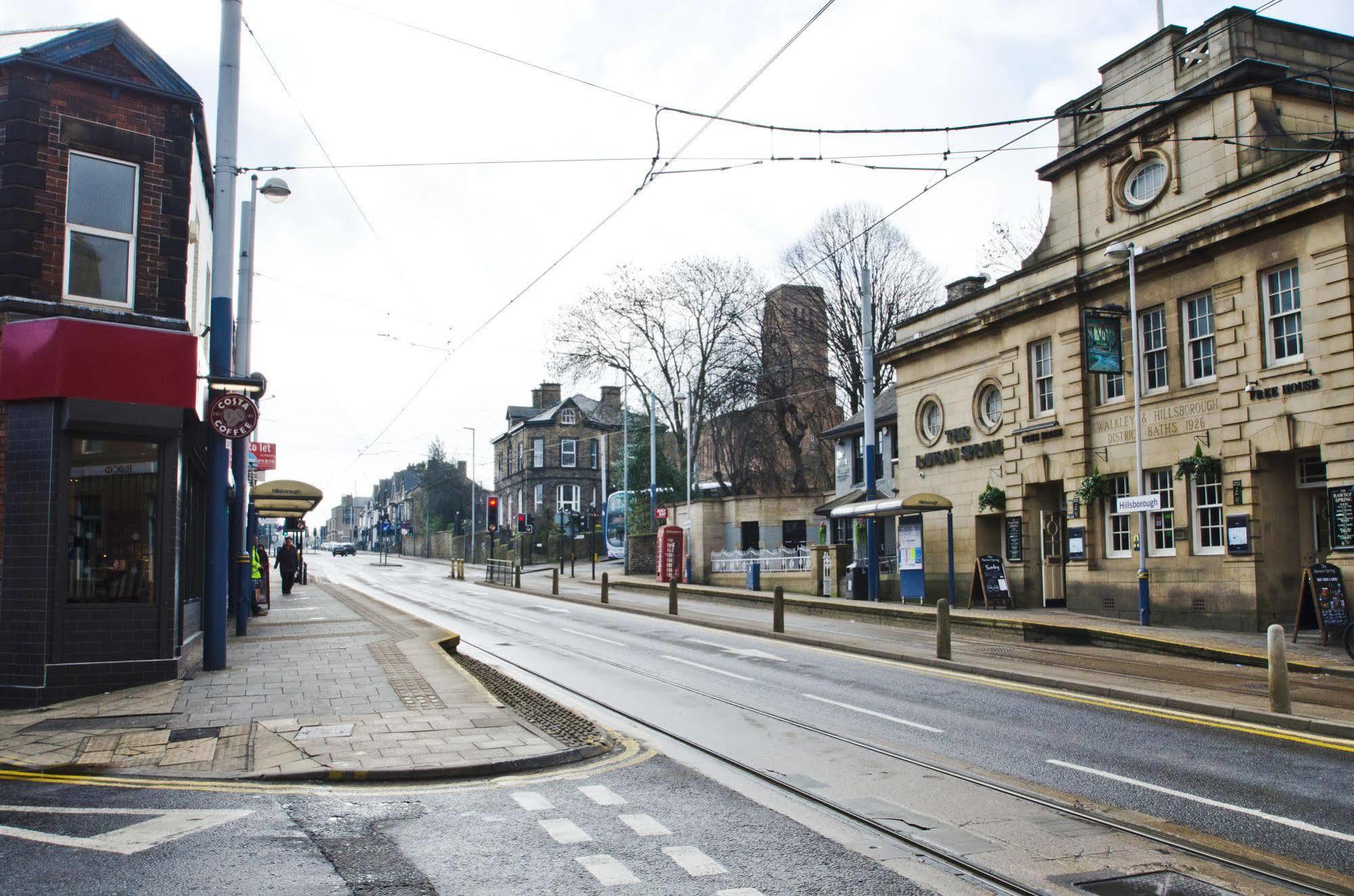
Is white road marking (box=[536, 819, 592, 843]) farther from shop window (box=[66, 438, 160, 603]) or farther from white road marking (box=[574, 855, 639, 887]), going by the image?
A: shop window (box=[66, 438, 160, 603])

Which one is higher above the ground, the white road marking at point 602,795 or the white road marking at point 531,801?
the white road marking at point 531,801

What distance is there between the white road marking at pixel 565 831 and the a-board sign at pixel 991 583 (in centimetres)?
2053

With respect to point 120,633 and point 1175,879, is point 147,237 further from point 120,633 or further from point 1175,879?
point 1175,879

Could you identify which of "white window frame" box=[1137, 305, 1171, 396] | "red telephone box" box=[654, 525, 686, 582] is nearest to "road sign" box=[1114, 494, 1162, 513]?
"white window frame" box=[1137, 305, 1171, 396]

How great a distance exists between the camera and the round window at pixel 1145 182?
2230 cm

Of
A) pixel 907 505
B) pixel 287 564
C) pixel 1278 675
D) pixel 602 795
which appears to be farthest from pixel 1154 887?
pixel 287 564

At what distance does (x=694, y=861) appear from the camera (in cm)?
559

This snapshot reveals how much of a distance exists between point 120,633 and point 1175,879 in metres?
11.0

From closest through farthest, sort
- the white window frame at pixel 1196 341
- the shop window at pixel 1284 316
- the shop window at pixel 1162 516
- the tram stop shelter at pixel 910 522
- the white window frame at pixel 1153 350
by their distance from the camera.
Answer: the shop window at pixel 1284 316 → the white window frame at pixel 1196 341 → the shop window at pixel 1162 516 → the white window frame at pixel 1153 350 → the tram stop shelter at pixel 910 522

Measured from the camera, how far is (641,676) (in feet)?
46.4

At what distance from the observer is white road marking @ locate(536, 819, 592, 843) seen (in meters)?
6.00

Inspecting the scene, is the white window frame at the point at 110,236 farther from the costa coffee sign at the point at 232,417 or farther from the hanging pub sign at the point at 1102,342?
the hanging pub sign at the point at 1102,342

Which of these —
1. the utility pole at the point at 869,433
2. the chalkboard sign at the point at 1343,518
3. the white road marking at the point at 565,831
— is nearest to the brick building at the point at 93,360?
the white road marking at the point at 565,831

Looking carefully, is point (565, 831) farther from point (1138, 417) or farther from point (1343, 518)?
point (1138, 417)
